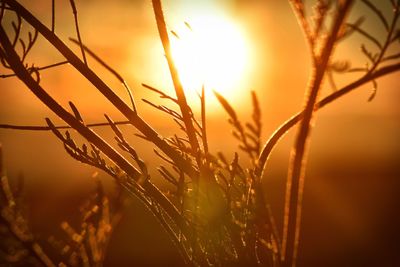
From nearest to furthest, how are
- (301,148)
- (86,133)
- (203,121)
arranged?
(301,148) < (203,121) < (86,133)

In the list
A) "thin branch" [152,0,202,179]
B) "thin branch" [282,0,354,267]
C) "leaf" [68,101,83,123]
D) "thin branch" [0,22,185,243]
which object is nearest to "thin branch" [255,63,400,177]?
"thin branch" [282,0,354,267]

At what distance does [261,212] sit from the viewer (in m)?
1.26

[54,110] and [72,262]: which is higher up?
→ [54,110]

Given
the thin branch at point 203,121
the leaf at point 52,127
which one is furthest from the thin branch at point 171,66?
the leaf at point 52,127

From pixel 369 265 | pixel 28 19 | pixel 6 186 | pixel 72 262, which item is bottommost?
pixel 369 265

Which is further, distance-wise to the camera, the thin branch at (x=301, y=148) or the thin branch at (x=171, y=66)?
the thin branch at (x=171, y=66)

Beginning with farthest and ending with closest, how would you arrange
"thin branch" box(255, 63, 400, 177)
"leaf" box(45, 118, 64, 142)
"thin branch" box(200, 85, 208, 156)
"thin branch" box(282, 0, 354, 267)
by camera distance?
"leaf" box(45, 118, 64, 142), "thin branch" box(200, 85, 208, 156), "thin branch" box(255, 63, 400, 177), "thin branch" box(282, 0, 354, 267)

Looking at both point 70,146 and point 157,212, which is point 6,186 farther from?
point 157,212

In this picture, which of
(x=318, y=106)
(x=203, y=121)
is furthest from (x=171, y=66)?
(x=318, y=106)

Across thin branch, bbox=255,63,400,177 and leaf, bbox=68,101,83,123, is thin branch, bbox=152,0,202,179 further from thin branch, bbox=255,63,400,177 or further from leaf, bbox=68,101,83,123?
leaf, bbox=68,101,83,123

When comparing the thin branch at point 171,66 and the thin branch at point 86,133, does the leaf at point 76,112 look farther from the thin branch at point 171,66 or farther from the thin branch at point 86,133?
the thin branch at point 171,66

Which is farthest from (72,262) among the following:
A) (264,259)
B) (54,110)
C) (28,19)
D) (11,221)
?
(28,19)

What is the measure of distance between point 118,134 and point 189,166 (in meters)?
0.25

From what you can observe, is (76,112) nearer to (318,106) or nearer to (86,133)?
(86,133)
